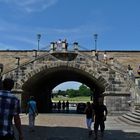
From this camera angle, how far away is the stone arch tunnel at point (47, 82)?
125ft

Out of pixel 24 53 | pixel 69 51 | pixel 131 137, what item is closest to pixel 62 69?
pixel 69 51

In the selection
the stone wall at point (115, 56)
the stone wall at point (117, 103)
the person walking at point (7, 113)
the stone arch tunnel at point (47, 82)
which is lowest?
the person walking at point (7, 113)

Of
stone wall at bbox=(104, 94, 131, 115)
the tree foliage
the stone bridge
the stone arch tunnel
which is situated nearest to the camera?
stone wall at bbox=(104, 94, 131, 115)

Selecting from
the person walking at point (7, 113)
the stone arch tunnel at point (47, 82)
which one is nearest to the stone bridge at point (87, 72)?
the stone arch tunnel at point (47, 82)

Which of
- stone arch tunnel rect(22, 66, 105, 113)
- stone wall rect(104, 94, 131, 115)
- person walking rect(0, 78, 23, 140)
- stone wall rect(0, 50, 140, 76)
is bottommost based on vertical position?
person walking rect(0, 78, 23, 140)

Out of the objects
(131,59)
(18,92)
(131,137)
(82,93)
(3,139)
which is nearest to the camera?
(3,139)

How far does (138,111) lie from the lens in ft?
93.0

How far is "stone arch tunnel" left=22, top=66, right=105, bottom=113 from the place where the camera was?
38062 millimetres

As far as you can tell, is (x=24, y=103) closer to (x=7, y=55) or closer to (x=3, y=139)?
(x=7, y=55)

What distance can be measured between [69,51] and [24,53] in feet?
37.5

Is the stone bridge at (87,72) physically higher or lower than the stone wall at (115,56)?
lower

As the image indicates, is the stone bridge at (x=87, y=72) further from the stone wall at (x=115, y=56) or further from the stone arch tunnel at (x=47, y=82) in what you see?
the stone wall at (x=115, y=56)

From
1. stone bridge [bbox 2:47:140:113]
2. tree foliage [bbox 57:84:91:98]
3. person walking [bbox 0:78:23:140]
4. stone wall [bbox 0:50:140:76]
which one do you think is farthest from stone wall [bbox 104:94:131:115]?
tree foliage [bbox 57:84:91:98]

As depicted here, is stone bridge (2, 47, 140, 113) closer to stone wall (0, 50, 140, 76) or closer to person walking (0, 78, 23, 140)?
stone wall (0, 50, 140, 76)
